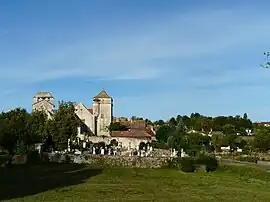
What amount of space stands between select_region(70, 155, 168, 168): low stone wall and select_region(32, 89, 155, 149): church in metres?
34.8

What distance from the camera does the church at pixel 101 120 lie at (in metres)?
92.7

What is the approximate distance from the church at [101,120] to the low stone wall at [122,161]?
1371 inches

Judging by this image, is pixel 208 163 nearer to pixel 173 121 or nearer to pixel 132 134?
pixel 132 134

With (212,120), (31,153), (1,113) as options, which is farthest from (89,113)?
(31,153)

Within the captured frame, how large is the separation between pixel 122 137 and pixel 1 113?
945 inches

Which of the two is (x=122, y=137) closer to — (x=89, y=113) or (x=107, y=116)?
(x=89, y=113)

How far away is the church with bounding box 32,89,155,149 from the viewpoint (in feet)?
304

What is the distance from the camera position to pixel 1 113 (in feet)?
263

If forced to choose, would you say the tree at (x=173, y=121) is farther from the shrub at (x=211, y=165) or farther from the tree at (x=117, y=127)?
the shrub at (x=211, y=165)

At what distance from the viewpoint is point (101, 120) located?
372ft

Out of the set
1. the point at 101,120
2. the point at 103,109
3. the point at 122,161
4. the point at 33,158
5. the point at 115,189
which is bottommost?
the point at 115,189

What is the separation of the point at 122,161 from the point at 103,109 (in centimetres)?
6755

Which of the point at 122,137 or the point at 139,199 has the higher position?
the point at 122,137

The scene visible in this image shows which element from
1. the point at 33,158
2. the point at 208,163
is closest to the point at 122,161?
the point at 33,158
